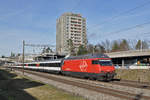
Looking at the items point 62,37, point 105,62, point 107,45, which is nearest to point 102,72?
point 105,62

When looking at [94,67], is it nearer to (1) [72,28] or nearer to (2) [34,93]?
(2) [34,93]

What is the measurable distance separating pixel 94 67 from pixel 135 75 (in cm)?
1029

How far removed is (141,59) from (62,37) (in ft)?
335

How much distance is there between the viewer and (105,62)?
2167 centimetres

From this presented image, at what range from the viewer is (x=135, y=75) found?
93.6ft

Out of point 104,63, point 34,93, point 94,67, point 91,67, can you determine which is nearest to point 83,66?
point 91,67

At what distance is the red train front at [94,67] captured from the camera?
20.8m

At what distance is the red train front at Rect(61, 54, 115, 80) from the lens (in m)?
20.8

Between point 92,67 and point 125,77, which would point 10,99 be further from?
point 125,77

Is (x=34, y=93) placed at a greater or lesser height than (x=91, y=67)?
lesser

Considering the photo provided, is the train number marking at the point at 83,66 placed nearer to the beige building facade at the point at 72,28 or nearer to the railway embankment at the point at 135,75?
the railway embankment at the point at 135,75

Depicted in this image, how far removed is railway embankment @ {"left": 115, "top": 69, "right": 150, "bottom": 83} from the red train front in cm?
754

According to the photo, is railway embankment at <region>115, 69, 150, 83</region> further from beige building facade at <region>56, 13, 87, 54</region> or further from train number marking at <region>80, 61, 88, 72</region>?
beige building facade at <region>56, 13, 87, 54</region>

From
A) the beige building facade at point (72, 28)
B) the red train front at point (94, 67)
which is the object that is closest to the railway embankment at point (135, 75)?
the red train front at point (94, 67)
